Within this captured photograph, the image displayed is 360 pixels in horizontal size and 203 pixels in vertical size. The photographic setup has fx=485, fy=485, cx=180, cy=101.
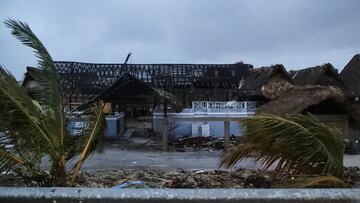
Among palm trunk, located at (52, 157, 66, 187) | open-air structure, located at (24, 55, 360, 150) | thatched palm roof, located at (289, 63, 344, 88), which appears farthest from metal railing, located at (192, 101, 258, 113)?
palm trunk, located at (52, 157, 66, 187)

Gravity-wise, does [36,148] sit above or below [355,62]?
below

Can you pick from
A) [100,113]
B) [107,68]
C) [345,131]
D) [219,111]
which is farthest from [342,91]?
[107,68]

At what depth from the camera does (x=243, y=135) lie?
5875mm

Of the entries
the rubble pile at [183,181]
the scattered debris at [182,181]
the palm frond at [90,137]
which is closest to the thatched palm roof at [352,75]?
the scattered debris at [182,181]

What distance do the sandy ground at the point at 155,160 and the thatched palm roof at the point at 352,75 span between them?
3689 mm

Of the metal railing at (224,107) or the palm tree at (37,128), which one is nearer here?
the palm tree at (37,128)

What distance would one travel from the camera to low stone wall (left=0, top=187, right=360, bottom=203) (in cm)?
400

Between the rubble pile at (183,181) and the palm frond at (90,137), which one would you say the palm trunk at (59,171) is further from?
the rubble pile at (183,181)

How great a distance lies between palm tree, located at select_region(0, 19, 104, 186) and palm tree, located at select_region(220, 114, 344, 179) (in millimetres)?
2520

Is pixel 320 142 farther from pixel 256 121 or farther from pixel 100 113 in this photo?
pixel 100 113

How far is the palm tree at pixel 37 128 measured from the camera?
6.01 m

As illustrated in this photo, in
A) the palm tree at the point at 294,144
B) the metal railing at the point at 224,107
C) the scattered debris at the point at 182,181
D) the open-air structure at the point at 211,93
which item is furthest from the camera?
the metal railing at the point at 224,107

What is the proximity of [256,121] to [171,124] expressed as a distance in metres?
19.4

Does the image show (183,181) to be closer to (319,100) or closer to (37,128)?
(37,128)
